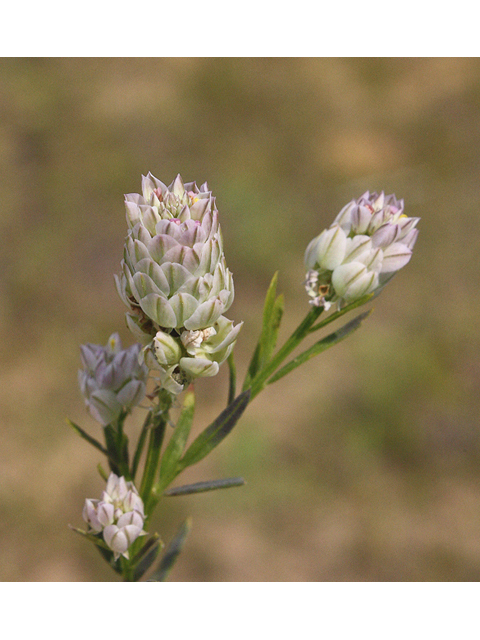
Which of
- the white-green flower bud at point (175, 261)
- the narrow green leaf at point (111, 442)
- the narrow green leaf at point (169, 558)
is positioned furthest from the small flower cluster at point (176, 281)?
the narrow green leaf at point (169, 558)

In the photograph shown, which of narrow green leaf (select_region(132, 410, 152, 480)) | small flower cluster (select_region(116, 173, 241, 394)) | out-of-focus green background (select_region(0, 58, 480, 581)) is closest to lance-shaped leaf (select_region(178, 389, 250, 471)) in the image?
narrow green leaf (select_region(132, 410, 152, 480))

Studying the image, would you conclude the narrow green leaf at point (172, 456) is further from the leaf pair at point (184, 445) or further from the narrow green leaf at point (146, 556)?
the narrow green leaf at point (146, 556)

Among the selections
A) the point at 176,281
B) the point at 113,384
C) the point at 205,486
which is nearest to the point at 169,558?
the point at 205,486

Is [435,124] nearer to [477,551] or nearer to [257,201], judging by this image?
[257,201]

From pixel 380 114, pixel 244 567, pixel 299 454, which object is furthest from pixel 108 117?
pixel 244 567

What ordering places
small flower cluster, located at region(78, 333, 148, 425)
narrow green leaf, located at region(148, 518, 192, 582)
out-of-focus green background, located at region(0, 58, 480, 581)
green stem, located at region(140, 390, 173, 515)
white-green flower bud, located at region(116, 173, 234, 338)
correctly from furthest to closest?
1. out-of-focus green background, located at region(0, 58, 480, 581)
2. narrow green leaf, located at region(148, 518, 192, 582)
3. small flower cluster, located at region(78, 333, 148, 425)
4. green stem, located at region(140, 390, 173, 515)
5. white-green flower bud, located at region(116, 173, 234, 338)

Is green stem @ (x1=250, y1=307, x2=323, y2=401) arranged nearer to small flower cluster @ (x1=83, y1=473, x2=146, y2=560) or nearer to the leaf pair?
the leaf pair
